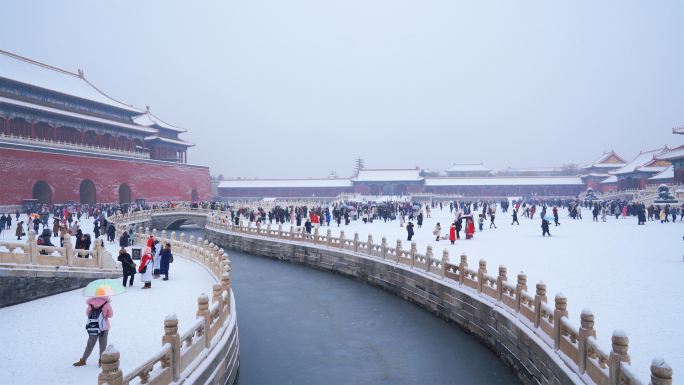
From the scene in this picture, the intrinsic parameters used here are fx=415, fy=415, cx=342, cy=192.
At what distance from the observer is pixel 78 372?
5.93 metres

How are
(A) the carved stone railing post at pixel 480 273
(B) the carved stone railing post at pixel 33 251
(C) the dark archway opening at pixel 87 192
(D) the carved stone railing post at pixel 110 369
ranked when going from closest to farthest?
(D) the carved stone railing post at pixel 110 369 < (A) the carved stone railing post at pixel 480 273 < (B) the carved stone railing post at pixel 33 251 < (C) the dark archway opening at pixel 87 192

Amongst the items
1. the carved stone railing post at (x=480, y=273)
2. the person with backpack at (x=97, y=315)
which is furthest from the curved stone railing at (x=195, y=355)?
the carved stone railing post at (x=480, y=273)

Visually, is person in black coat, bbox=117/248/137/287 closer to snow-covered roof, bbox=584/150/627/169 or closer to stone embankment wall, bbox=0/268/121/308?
stone embankment wall, bbox=0/268/121/308

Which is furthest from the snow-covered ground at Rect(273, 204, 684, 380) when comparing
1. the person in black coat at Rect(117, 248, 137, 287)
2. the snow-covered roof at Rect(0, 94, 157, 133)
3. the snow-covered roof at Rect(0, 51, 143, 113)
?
the snow-covered roof at Rect(0, 51, 143, 113)

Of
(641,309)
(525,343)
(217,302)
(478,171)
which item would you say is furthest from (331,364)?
(478,171)

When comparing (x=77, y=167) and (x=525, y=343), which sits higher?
(x=77, y=167)

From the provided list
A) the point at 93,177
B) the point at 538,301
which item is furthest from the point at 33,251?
the point at 93,177

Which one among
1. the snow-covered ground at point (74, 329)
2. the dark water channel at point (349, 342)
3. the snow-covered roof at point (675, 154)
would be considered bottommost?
the dark water channel at point (349, 342)

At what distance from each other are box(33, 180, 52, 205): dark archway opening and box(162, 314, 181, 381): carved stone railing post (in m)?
33.9

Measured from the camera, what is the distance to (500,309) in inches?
332

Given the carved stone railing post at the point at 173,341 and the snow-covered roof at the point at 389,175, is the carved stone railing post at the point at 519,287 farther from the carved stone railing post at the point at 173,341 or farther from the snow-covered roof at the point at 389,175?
the snow-covered roof at the point at 389,175

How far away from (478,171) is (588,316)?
80.8 meters

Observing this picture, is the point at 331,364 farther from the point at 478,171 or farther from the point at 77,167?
the point at 478,171

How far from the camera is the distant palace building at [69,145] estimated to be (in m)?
30.3
